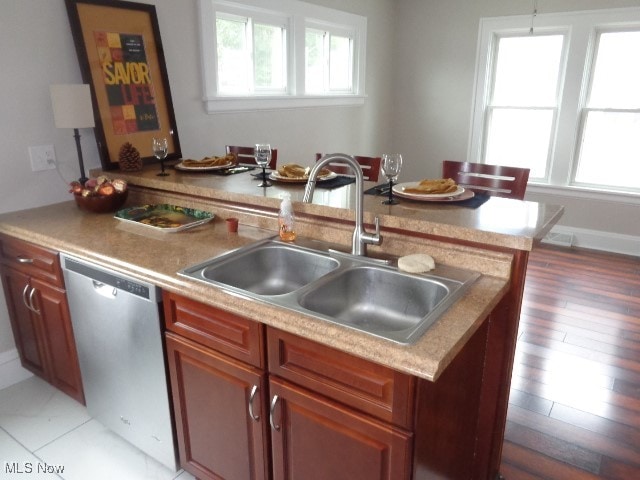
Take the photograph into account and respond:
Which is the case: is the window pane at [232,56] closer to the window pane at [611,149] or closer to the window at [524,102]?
the window at [524,102]

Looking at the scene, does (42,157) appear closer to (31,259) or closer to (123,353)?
(31,259)

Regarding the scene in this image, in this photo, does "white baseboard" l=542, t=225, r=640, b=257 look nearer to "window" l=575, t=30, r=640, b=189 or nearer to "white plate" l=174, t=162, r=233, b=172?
"window" l=575, t=30, r=640, b=189

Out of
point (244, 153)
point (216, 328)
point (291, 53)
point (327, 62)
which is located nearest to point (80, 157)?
point (244, 153)

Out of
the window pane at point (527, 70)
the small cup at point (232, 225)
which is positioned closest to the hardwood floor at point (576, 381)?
the small cup at point (232, 225)

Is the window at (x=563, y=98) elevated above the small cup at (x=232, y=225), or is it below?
above

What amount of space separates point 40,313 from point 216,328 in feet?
3.64

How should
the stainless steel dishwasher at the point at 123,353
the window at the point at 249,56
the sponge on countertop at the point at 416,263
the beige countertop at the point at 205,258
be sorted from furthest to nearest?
the window at the point at 249,56 → the stainless steel dishwasher at the point at 123,353 → the sponge on countertop at the point at 416,263 → the beige countertop at the point at 205,258

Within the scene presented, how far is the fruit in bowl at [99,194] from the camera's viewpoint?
7.23 ft

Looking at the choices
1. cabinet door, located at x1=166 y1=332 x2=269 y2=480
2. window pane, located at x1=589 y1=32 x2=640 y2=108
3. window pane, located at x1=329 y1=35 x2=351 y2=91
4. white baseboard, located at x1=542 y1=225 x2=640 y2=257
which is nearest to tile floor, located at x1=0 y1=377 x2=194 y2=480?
cabinet door, located at x1=166 y1=332 x2=269 y2=480

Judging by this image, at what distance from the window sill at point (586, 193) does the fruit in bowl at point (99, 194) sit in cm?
369

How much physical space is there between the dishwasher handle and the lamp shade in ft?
2.82

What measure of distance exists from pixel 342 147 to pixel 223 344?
3342 millimetres

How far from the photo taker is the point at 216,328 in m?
1.43

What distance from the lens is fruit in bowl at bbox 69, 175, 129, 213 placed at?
2.20m
